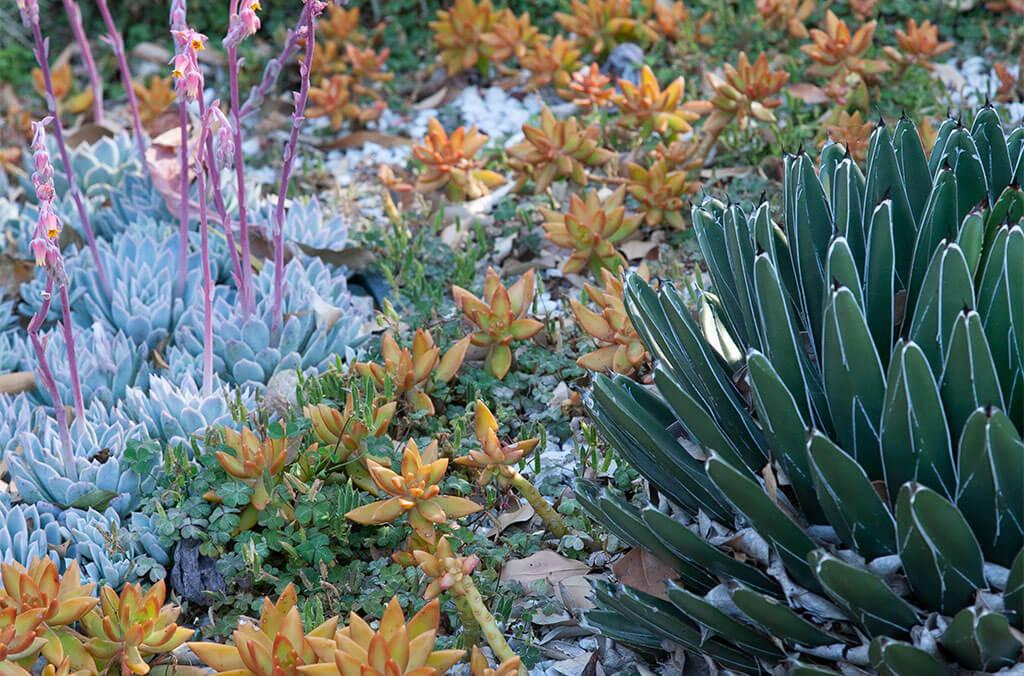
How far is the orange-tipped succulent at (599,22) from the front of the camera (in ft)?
14.7

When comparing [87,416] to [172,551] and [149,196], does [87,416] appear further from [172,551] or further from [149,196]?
[149,196]

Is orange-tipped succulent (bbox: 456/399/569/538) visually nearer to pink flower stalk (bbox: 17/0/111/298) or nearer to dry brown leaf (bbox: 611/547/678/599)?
dry brown leaf (bbox: 611/547/678/599)

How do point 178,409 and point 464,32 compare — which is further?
point 464,32

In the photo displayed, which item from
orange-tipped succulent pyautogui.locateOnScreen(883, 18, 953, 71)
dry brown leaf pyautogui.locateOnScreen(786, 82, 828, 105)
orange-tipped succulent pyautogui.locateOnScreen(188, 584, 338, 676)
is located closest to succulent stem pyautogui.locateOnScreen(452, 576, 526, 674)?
orange-tipped succulent pyautogui.locateOnScreen(188, 584, 338, 676)

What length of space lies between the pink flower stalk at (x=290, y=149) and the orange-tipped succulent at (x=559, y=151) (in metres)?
0.95

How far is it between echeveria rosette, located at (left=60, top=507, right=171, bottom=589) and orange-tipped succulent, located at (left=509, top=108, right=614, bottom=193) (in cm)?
170

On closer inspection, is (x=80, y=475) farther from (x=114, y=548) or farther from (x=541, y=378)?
(x=541, y=378)

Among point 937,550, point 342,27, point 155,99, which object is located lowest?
point 155,99

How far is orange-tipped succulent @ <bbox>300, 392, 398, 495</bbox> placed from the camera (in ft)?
8.17

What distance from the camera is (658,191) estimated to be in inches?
134

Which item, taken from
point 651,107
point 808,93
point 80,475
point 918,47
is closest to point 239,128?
point 80,475

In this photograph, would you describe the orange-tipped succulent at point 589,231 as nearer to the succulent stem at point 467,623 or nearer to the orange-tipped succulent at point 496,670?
the succulent stem at point 467,623

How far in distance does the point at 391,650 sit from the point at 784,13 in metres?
3.36

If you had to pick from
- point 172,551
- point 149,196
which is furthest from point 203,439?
point 149,196
